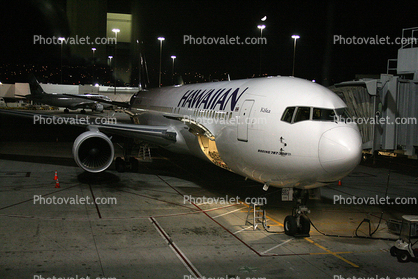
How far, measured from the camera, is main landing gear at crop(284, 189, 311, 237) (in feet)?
34.9

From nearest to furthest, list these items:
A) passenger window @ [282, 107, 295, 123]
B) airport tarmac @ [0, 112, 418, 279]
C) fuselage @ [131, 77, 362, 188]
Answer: airport tarmac @ [0, 112, 418, 279], fuselage @ [131, 77, 362, 188], passenger window @ [282, 107, 295, 123]

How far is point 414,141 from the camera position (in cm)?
1360

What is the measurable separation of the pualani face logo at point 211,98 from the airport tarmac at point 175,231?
11.2ft

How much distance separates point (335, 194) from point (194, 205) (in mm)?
6198

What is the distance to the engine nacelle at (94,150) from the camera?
54.3 feet

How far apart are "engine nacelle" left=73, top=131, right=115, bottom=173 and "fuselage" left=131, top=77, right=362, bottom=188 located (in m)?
4.47

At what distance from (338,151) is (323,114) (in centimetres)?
114

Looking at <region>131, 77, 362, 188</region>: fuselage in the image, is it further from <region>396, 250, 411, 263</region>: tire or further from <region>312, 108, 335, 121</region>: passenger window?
<region>396, 250, 411, 263</region>: tire

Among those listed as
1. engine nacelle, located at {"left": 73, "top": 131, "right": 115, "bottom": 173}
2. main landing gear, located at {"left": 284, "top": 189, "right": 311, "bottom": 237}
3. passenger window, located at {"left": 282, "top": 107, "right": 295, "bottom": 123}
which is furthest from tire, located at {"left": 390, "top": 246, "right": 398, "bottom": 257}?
engine nacelle, located at {"left": 73, "top": 131, "right": 115, "bottom": 173}

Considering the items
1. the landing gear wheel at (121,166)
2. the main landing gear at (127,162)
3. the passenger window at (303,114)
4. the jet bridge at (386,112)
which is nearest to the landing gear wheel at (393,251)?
the passenger window at (303,114)

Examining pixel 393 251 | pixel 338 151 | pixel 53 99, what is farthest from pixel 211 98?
pixel 53 99

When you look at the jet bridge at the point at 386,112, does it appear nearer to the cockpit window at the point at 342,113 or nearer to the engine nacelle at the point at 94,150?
the cockpit window at the point at 342,113

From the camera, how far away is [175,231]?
10836 millimetres

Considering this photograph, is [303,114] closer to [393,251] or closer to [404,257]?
[393,251]
